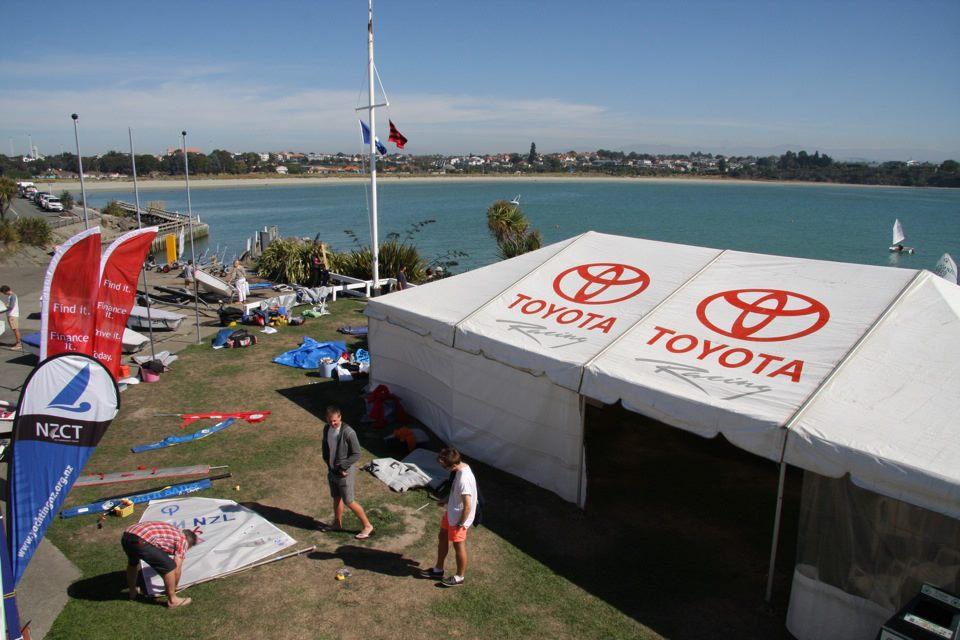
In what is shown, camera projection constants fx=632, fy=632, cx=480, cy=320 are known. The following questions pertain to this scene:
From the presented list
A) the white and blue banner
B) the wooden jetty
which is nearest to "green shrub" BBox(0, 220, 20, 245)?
the wooden jetty

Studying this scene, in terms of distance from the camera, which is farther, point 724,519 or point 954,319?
point 724,519

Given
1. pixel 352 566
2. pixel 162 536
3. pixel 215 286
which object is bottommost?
pixel 352 566

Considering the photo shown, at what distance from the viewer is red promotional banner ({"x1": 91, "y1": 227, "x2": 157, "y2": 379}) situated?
9383 millimetres

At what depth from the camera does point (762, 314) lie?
25.3 feet

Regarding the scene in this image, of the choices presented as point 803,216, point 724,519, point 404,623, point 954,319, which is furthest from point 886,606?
point 803,216

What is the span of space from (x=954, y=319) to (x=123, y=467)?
10.4 metres

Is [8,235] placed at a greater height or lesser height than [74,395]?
lesser

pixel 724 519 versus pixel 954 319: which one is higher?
pixel 954 319

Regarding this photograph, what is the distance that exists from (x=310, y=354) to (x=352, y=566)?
24.1 ft

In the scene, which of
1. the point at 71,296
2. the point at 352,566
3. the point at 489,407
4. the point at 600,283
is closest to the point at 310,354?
Answer: the point at 71,296

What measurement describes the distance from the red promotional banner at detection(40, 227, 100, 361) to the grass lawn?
173 cm

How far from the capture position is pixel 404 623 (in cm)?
582

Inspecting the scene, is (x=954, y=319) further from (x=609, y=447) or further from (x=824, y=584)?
(x=609, y=447)

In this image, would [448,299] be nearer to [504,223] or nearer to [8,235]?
[504,223]
